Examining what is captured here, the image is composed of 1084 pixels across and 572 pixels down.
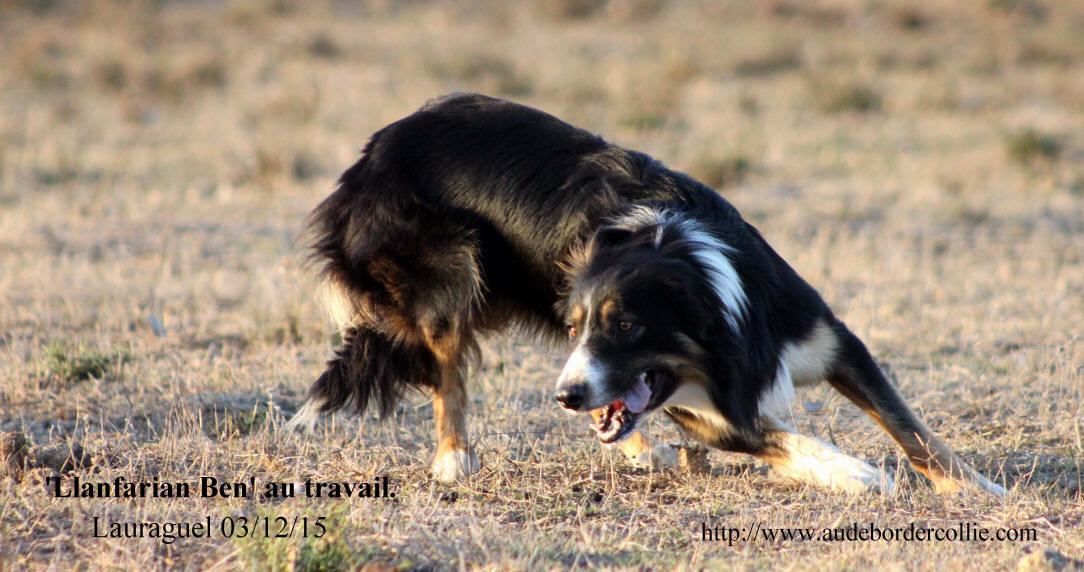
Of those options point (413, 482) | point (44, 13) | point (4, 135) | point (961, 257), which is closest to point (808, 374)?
point (413, 482)

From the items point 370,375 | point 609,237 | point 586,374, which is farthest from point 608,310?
point 370,375

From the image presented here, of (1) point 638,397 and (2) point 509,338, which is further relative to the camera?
(2) point 509,338

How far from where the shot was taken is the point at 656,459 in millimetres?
5336

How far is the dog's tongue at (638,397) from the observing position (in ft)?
14.9

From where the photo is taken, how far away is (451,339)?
530 centimetres

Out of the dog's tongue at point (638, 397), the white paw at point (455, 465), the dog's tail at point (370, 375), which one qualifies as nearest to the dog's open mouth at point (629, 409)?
the dog's tongue at point (638, 397)

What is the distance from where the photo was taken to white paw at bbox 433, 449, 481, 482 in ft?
16.8

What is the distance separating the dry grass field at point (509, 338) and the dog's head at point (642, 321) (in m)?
0.53

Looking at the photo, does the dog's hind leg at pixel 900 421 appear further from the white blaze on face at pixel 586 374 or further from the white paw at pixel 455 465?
the white paw at pixel 455 465

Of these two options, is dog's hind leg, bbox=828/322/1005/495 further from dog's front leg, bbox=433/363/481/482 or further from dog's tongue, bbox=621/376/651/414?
dog's front leg, bbox=433/363/481/482

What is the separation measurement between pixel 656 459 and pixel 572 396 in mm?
1173

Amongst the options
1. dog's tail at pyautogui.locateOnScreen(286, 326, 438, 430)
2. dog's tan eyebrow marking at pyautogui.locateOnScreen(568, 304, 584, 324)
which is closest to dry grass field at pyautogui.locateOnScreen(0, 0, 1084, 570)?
dog's tail at pyautogui.locateOnScreen(286, 326, 438, 430)

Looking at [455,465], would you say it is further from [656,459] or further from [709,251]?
[709,251]

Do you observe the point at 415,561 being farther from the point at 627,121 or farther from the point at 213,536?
the point at 627,121
